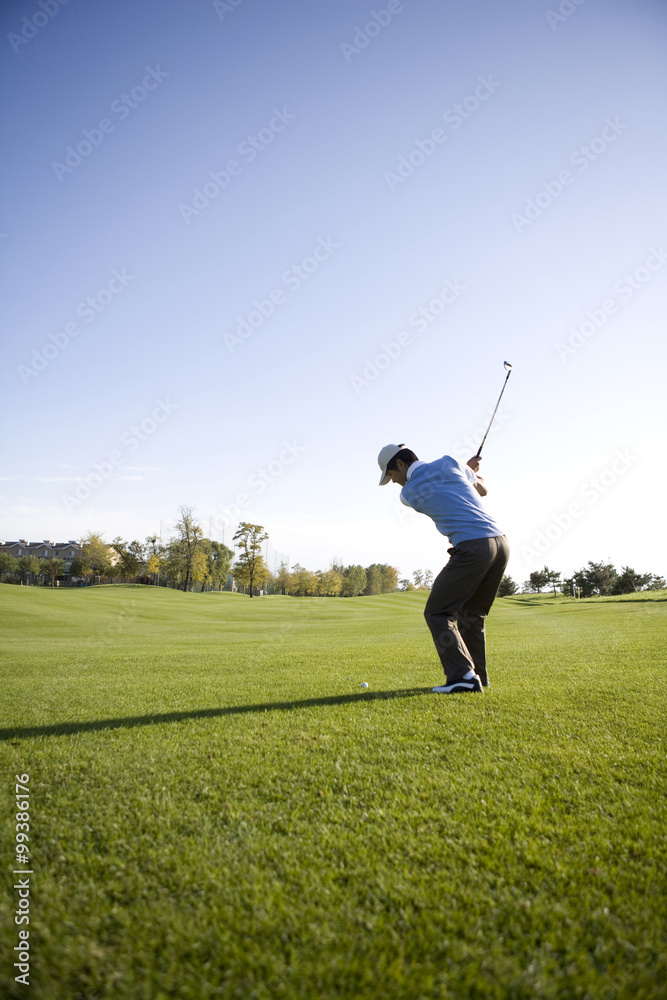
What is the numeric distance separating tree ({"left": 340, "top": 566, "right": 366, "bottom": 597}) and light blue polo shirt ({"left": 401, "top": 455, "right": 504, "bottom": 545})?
97.2 m

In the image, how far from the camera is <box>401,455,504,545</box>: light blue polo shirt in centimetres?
530

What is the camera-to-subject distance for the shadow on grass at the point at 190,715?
397 centimetres

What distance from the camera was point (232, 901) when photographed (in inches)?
72.2

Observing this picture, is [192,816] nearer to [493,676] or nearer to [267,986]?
[267,986]

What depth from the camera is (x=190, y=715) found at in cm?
444

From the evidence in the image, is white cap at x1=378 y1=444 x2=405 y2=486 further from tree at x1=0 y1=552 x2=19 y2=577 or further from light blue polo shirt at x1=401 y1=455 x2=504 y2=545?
tree at x1=0 y1=552 x2=19 y2=577

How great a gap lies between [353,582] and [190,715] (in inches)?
4088

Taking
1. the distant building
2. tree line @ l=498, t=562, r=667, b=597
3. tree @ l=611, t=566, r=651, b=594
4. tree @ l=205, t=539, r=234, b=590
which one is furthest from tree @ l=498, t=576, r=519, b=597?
the distant building

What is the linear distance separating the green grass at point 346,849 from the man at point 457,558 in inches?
21.0

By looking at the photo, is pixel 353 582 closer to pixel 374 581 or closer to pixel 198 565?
pixel 374 581

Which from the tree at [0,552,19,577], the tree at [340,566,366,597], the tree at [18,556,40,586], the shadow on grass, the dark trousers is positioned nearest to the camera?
the shadow on grass

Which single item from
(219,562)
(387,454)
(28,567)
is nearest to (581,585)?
(387,454)

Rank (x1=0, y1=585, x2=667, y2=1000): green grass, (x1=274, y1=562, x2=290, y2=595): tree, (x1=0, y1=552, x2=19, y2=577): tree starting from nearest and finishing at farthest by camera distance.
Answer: (x1=0, y1=585, x2=667, y2=1000): green grass, (x1=0, y1=552, x2=19, y2=577): tree, (x1=274, y1=562, x2=290, y2=595): tree

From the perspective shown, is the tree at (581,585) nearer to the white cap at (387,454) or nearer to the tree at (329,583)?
the tree at (329,583)
